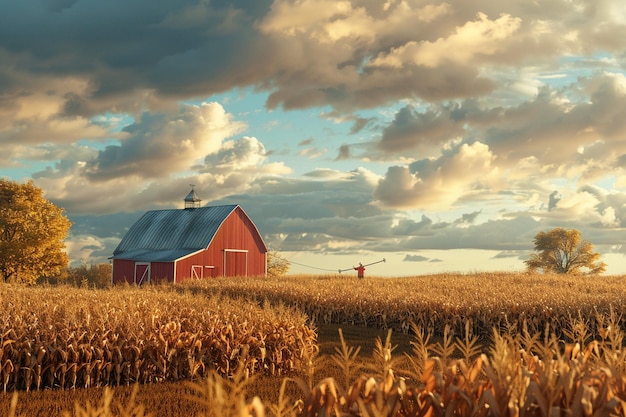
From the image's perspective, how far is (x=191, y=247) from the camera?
52.2 meters

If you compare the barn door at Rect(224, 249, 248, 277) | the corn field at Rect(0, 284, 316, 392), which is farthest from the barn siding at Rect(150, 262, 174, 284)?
the corn field at Rect(0, 284, 316, 392)

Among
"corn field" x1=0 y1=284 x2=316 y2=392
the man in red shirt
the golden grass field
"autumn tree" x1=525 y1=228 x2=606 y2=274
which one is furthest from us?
"autumn tree" x1=525 y1=228 x2=606 y2=274

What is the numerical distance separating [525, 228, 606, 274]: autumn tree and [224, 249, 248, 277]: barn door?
39045mm

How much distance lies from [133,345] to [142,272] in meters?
39.4

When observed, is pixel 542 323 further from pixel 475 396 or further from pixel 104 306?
pixel 475 396

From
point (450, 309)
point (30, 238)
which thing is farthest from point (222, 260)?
point (450, 309)

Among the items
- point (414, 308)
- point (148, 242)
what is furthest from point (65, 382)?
point (148, 242)

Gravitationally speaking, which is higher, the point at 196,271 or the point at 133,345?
the point at 196,271

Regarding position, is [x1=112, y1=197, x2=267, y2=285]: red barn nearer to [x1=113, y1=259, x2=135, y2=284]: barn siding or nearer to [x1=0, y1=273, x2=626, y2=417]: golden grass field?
[x1=113, y1=259, x2=135, y2=284]: barn siding

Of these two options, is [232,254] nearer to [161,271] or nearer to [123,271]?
[161,271]

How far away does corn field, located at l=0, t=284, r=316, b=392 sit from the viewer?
13.5 metres

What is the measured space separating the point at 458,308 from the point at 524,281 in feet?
65.8

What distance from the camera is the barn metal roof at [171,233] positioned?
171 ft

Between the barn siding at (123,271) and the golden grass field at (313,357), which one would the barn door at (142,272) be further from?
the golden grass field at (313,357)
